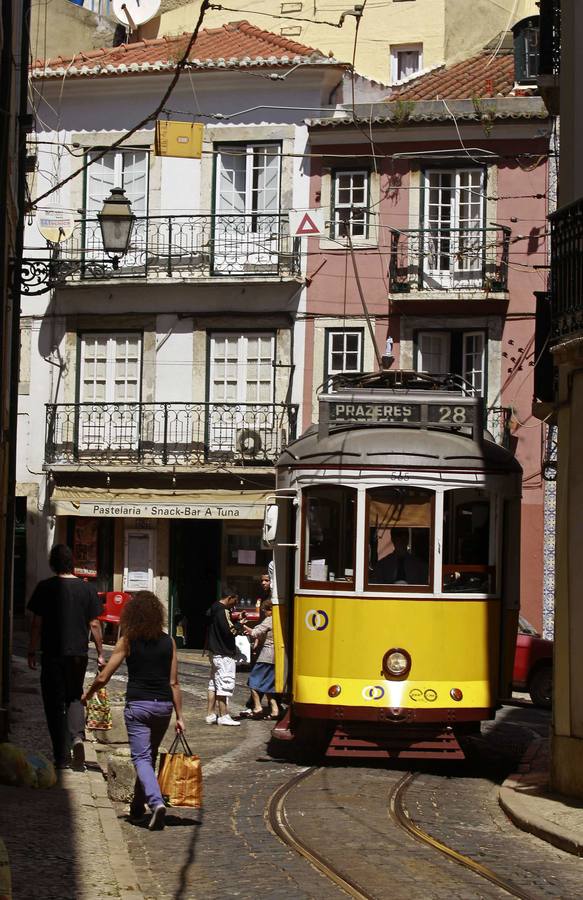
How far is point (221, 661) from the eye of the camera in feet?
55.7

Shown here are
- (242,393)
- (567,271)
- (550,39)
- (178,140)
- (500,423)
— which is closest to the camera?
(567,271)

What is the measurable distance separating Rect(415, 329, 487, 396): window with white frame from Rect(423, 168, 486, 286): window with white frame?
968 mm

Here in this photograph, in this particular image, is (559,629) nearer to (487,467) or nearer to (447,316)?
(487,467)

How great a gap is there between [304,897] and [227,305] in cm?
2199

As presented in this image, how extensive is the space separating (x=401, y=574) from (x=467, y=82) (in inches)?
732

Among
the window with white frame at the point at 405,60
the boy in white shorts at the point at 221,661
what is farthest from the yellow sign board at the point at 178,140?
the window with white frame at the point at 405,60

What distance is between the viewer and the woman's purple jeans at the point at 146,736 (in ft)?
34.0

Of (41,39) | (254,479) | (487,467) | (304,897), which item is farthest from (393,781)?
(41,39)

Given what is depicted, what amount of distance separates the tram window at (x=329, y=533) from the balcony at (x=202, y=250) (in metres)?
15.4

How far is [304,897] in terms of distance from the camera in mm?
8578

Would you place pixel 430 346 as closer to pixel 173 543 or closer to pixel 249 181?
pixel 249 181

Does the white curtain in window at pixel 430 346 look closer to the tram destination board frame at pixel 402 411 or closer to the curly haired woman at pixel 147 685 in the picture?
the tram destination board frame at pixel 402 411

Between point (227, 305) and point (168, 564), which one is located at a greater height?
point (227, 305)

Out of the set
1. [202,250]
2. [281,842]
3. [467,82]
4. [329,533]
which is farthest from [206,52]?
[281,842]
